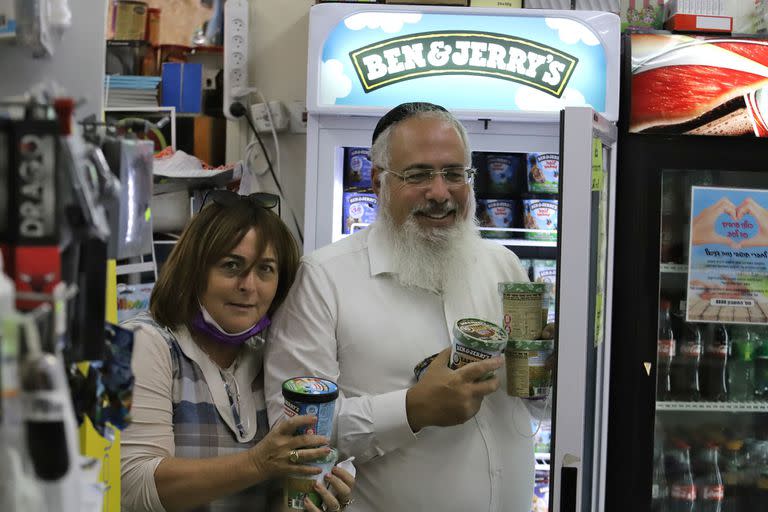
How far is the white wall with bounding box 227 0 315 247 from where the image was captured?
3.98 metres

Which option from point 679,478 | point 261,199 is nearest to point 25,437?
point 261,199

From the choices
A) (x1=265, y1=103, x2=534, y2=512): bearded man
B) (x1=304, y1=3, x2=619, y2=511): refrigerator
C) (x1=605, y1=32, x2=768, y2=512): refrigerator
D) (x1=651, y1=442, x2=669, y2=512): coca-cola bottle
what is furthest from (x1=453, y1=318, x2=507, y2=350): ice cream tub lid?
(x1=651, y1=442, x2=669, y2=512): coca-cola bottle

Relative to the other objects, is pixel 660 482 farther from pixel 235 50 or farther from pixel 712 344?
pixel 235 50

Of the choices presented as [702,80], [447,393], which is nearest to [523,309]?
[447,393]

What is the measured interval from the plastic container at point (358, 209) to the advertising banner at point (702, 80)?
3.58 ft

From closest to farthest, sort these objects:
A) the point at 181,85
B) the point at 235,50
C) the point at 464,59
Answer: the point at 464,59, the point at 235,50, the point at 181,85

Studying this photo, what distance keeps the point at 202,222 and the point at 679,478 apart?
241cm

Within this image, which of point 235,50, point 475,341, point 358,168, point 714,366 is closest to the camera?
point 475,341

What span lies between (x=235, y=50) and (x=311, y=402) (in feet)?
8.74

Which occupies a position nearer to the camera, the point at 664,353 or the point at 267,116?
the point at 664,353

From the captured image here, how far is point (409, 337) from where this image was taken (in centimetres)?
216

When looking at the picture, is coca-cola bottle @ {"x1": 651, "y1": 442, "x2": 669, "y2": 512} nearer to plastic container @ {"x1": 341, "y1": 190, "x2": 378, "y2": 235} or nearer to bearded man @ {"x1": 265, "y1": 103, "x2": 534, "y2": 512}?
bearded man @ {"x1": 265, "y1": 103, "x2": 534, "y2": 512}

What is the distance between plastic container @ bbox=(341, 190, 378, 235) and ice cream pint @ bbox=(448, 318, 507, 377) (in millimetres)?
1308

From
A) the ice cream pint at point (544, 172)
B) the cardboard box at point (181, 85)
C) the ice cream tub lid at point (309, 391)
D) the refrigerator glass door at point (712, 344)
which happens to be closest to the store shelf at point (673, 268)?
the refrigerator glass door at point (712, 344)
